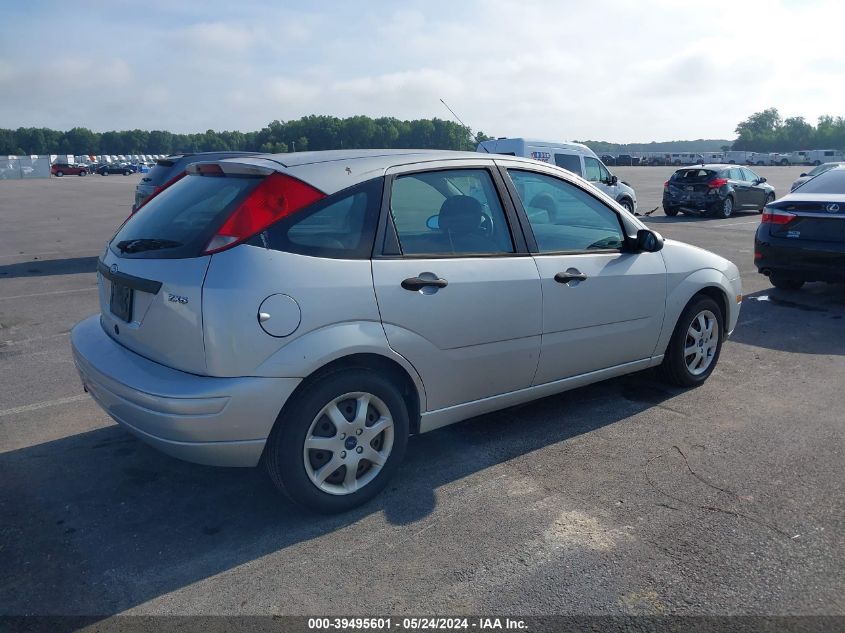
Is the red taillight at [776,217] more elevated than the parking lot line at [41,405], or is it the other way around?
the red taillight at [776,217]

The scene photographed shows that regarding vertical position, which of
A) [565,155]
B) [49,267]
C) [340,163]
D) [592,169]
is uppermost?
[565,155]

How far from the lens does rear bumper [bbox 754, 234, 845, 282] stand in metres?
8.11

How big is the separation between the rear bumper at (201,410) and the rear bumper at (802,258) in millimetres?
7122

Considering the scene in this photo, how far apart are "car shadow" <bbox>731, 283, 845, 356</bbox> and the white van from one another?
7185mm

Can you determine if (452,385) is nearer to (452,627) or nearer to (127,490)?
(452,627)

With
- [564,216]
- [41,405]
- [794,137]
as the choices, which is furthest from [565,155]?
[794,137]

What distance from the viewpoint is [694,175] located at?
2133 centimetres

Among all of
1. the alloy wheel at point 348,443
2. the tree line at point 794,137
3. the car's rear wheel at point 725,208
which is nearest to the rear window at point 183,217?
the alloy wheel at point 348,443

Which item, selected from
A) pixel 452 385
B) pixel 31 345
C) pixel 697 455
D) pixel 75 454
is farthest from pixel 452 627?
pixel 31 345

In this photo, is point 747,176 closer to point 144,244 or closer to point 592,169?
point 592,169

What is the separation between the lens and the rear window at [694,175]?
21000 mm

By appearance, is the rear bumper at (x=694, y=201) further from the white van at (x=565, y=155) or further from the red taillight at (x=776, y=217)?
the red taillight at (x=776, y=217)

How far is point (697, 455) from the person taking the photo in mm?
4262

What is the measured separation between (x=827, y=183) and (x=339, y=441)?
7.89 metres
